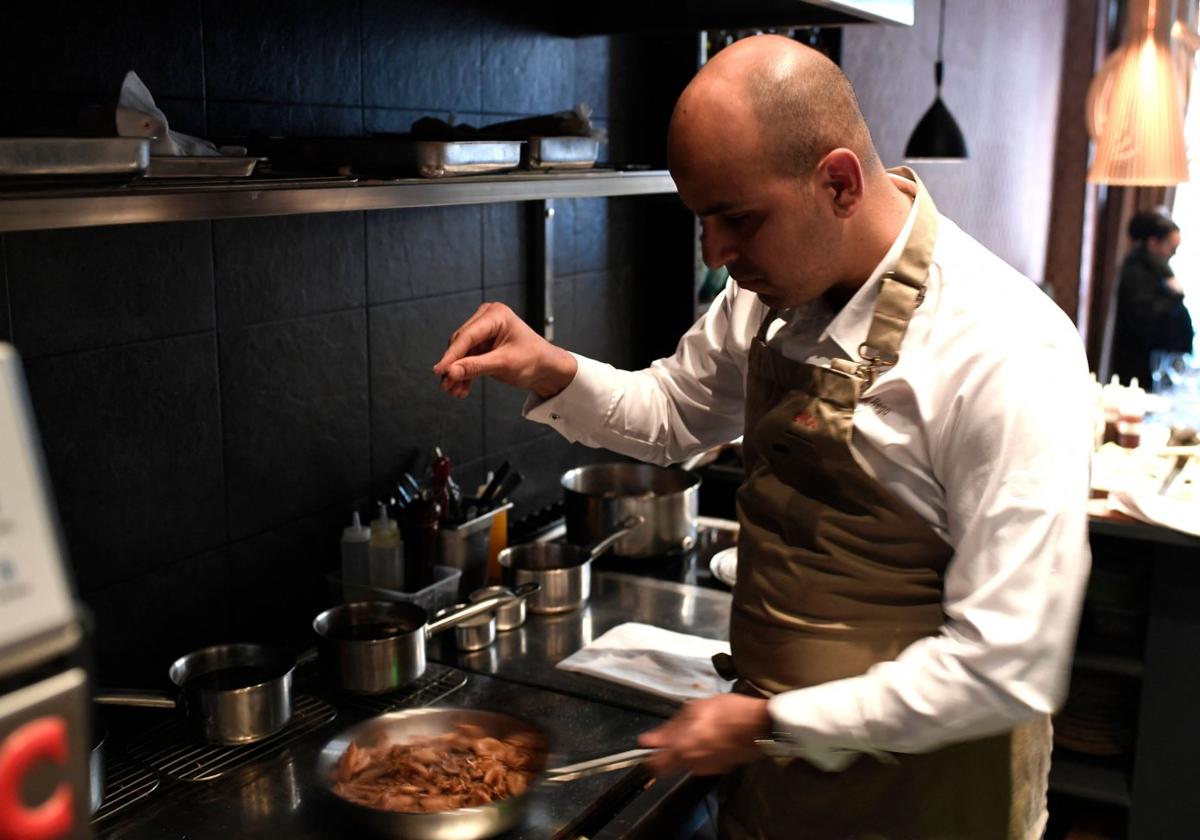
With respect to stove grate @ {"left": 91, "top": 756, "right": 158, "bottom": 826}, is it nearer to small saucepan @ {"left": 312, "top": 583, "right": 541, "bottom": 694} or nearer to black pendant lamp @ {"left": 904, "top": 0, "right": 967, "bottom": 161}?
small saucepan @ {"left": 312, "top": 583, "right": 541, "bottom": 694}

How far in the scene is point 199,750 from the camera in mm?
1851

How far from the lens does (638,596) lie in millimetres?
2598

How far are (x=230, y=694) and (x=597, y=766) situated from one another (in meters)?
0.59

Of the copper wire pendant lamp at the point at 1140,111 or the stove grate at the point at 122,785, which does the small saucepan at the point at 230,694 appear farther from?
the copper wire pendant lamp at the point at 1140,111

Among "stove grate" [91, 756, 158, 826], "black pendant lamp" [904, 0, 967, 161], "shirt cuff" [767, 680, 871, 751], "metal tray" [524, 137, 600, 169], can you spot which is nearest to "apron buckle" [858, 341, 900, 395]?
"shirt cuff" [767, 680, 871, 751]

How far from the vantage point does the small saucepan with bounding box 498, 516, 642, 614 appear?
2.48 metres

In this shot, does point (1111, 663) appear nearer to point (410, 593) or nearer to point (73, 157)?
point (410, 593)

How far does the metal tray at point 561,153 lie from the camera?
2.11 meters

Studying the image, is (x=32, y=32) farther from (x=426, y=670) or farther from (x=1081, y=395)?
(x=1081, y=395)

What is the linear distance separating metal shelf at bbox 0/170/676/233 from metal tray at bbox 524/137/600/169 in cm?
4

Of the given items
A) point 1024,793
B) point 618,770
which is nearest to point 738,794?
point 618,770

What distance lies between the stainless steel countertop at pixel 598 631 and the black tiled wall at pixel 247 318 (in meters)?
0.37

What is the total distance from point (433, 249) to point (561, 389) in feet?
2.40

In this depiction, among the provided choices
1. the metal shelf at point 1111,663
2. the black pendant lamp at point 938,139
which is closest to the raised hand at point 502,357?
the metal shelf at point 1111,663
